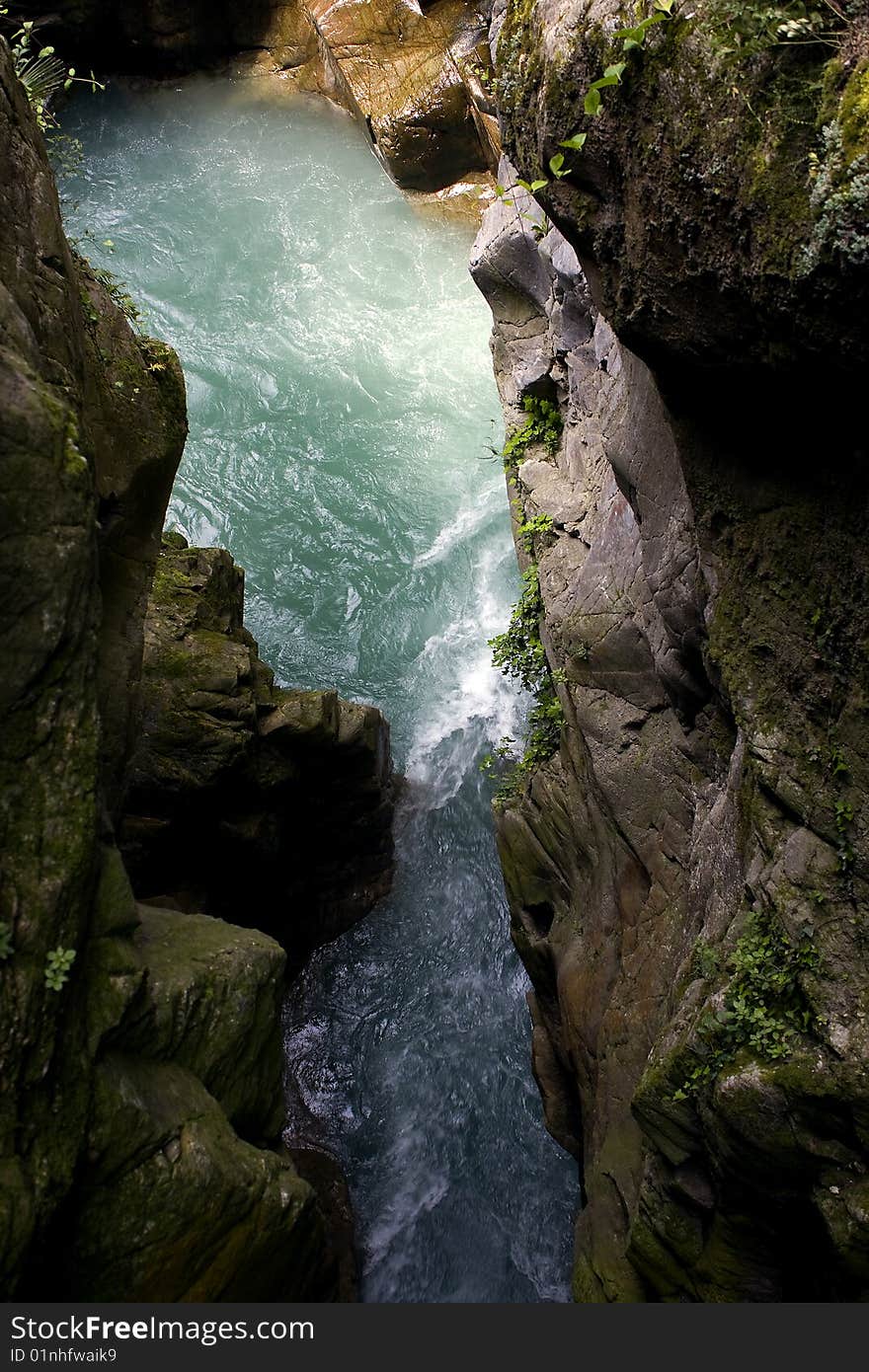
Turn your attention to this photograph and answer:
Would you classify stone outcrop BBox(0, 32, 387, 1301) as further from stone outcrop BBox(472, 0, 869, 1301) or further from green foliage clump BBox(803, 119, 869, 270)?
green foliage clump BBox(803, 119, 869, 270)

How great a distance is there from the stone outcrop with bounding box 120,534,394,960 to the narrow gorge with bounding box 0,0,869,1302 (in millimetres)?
45

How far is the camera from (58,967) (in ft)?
13.7

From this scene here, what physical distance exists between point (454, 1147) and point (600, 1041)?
3.02 meters

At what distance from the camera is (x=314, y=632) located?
12375mm

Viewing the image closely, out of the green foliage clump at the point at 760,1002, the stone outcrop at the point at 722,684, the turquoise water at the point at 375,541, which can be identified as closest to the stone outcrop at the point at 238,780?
the turquoise water at the point at 375,541

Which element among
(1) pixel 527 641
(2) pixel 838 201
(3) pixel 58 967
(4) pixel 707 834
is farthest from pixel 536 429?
(3) pixel 58 967

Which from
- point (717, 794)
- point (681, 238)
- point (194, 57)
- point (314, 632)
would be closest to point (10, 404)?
point (681, 238)

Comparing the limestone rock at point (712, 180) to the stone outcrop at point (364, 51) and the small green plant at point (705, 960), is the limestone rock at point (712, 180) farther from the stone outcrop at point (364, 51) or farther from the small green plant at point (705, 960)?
the stone outcrop at point (364, 51)

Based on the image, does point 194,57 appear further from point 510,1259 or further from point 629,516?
point 510,1259

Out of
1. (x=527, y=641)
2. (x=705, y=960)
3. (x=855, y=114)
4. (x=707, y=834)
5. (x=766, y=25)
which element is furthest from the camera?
(x=527, y=641)

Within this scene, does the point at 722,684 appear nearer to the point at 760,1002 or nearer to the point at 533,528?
the point at 760,1002

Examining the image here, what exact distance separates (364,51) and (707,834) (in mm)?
16913

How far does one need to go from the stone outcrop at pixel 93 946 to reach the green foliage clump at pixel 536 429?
168 inches

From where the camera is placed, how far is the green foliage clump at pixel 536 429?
9.30 metres
